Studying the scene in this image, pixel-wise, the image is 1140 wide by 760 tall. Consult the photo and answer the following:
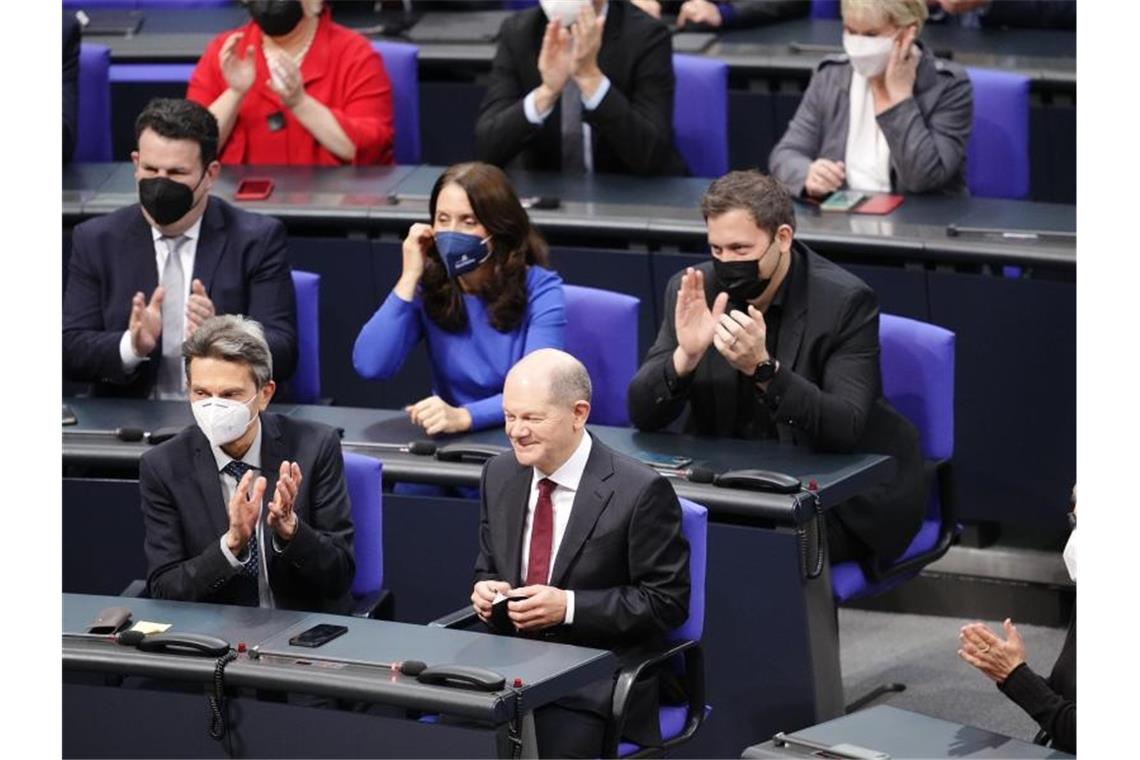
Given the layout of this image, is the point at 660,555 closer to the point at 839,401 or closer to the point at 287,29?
the point at 839,401

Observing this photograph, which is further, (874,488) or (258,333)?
(874,488)

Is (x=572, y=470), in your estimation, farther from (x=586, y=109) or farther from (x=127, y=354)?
(x=586, y=109)

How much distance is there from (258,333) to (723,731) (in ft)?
3.83

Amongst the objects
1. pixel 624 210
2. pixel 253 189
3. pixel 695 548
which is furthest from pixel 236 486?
pixel 253 189

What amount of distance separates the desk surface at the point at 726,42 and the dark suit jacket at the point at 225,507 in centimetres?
261

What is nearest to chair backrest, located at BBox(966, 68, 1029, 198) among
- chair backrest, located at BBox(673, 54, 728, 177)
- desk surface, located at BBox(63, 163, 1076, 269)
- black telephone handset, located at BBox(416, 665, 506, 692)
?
desk surface, located at BBox(63, 163, 1076, 269)

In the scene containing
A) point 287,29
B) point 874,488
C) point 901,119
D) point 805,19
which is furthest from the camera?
point 805,19

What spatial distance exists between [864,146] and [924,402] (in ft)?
3.68

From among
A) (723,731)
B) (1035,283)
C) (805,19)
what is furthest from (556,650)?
(805,19)

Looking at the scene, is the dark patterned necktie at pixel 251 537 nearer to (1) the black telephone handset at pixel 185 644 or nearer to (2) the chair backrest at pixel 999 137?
(1) the black telephone handset at pixel 185 644

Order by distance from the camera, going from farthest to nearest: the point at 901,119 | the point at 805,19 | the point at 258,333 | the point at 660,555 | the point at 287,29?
1. the point at 805,19
2. the point at 287,29
3. the point at 901,119
4. the point at 258,333
5. the point at 660,555

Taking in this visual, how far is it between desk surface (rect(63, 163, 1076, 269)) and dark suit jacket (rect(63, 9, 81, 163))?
10 cm

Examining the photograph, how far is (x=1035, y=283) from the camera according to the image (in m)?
4.32

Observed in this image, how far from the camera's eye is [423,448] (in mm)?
3834
